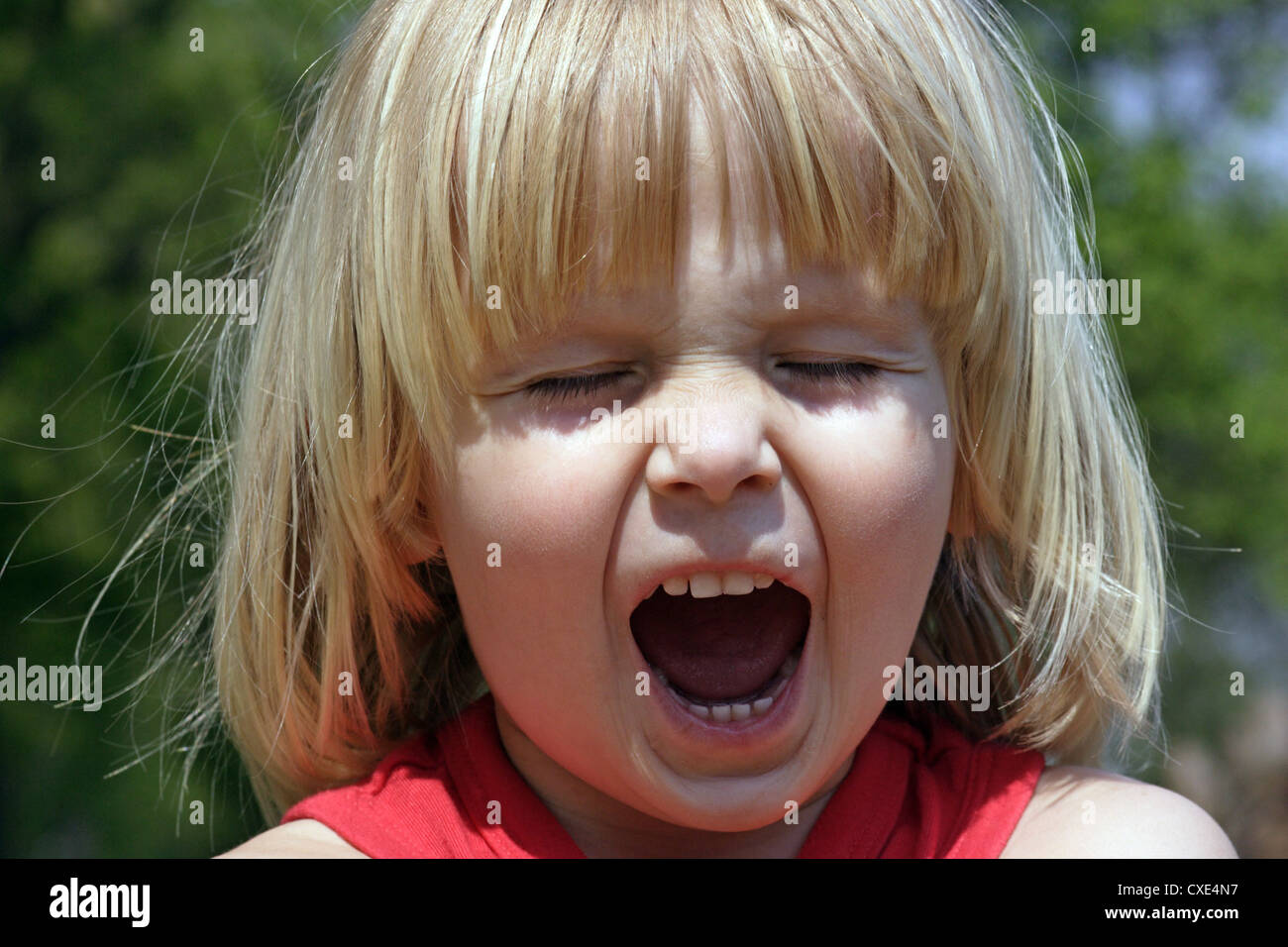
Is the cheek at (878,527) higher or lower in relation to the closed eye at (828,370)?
lower

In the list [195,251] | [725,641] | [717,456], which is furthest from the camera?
[195,251]

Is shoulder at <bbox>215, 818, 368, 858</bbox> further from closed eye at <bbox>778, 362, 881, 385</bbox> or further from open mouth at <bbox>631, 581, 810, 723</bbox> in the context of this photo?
closed eye at <bbox>778, 362, 881, 385</bbox>

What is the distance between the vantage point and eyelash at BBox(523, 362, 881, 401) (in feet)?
4.50

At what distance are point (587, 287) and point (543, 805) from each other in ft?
2.14

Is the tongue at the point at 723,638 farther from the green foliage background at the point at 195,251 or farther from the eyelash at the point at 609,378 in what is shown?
the green foliage background at the point at 195,251

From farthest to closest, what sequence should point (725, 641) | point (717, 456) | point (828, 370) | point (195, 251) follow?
1. point (195, 251)
2. point (725, 641)
3. point (828, 370)
4. point (717, 456)

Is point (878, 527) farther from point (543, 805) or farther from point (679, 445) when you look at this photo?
point (543, 805)

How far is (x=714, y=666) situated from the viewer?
1505 millimetres

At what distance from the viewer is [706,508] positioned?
134 centimetres

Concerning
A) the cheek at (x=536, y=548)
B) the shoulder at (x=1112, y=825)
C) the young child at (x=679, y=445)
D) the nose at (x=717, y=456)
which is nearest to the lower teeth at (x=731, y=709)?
the young child at (x=679, y=445)

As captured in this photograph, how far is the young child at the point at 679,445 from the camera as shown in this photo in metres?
1.35

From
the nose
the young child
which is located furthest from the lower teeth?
the nose

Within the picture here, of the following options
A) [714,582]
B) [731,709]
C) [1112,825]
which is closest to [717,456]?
[714,582]

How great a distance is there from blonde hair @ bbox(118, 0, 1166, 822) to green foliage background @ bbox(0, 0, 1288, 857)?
7.72 ft
